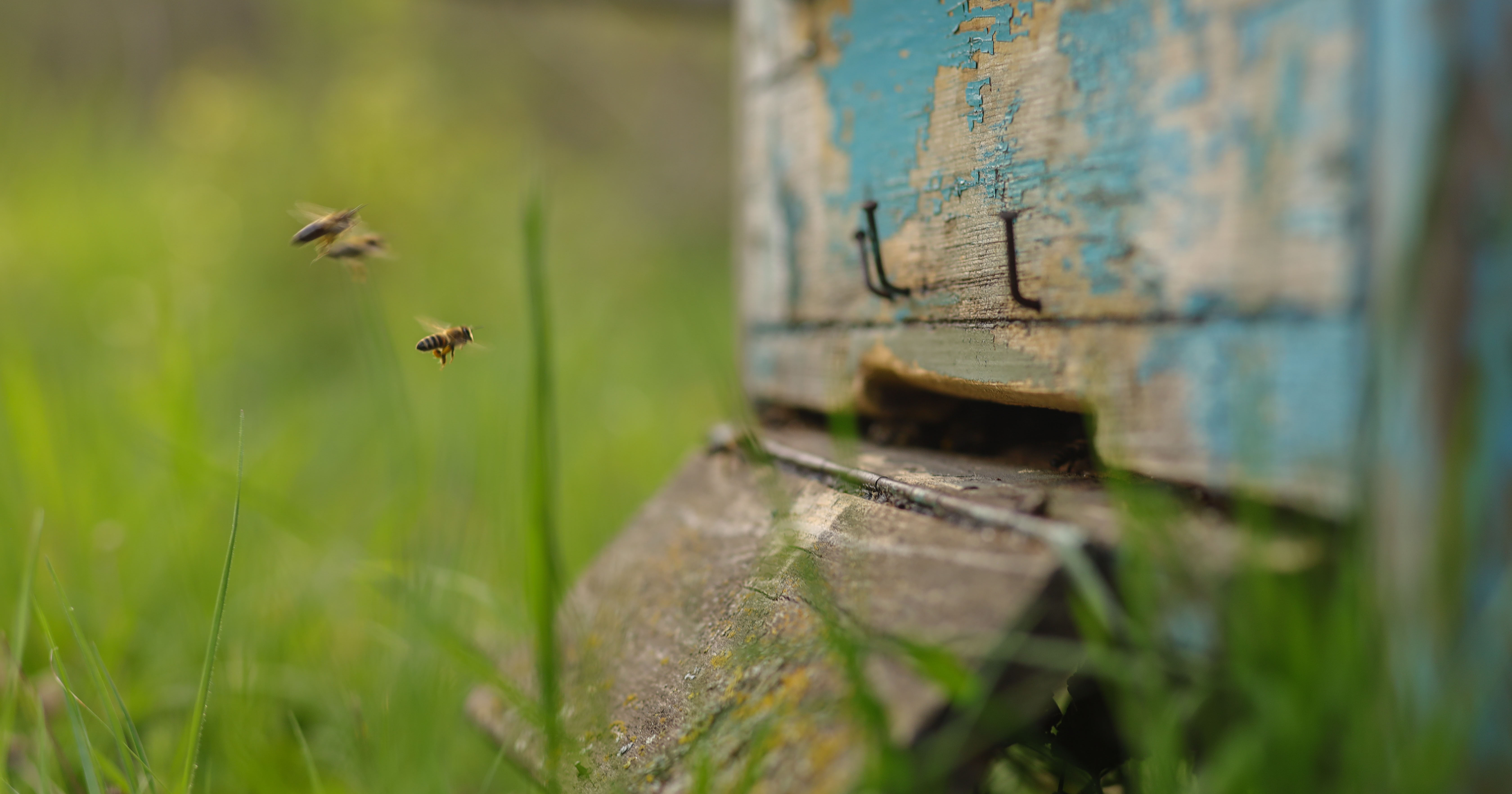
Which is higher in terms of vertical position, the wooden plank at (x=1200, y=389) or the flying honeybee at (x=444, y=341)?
the flying honeybee at (x=444, y=341)

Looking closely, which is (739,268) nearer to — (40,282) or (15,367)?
(15,367)

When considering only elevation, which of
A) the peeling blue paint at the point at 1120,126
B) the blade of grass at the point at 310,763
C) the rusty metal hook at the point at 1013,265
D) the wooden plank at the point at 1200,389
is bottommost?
the blade of grass at the point at 310,763

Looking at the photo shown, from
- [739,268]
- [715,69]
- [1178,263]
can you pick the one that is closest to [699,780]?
[1178,263]

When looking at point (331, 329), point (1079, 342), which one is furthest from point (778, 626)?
point (331, 329)

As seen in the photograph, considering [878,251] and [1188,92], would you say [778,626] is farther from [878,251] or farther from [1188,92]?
[1188,92]

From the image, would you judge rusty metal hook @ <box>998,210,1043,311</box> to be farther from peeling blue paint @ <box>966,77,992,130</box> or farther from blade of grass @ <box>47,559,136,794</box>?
blade of grass @ <box>47,559,136,794</box>

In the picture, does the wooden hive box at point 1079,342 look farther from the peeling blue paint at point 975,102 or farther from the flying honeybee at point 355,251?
the flying honeybee at point 355,251

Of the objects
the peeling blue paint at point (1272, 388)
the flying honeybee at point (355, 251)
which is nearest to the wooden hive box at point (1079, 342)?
the peeling blue paint at point (1272, 388)
